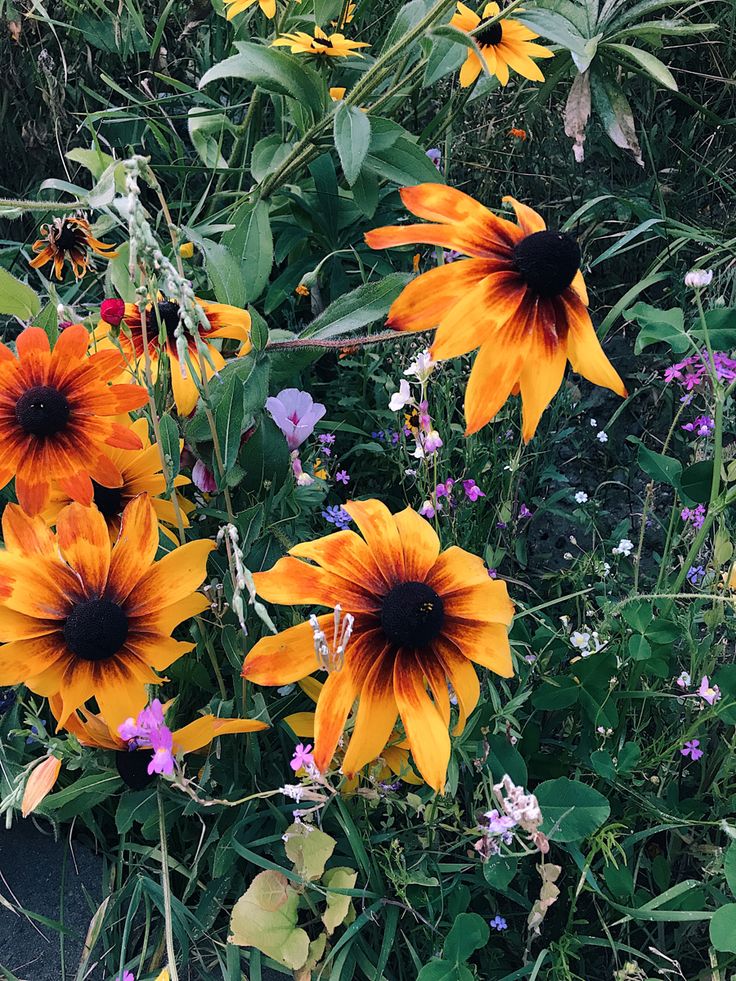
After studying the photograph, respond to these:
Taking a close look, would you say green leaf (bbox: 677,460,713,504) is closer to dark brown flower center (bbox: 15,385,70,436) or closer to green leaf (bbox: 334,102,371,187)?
green leaf (bbox: 334,102,371,187)

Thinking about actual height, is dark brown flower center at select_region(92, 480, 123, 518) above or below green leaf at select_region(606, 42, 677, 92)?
below

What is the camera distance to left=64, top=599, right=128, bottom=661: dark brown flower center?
2.93ft

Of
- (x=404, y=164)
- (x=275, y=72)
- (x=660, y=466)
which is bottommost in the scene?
(x=660, y=466)

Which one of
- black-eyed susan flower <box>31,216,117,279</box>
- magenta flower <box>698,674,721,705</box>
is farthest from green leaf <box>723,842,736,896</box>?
black-eyed susan flower <box>31,216,117,279</box>

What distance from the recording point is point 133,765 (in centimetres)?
102

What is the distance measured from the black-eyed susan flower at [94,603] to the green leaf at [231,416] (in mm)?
112

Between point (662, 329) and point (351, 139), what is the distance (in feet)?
1.55

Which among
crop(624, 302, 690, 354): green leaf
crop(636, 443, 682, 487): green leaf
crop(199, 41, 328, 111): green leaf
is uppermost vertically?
crop(199, 41, 328, 111): green leaf

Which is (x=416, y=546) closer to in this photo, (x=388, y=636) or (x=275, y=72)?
(x=388, y=636)

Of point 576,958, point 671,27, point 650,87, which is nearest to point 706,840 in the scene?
point 576,958

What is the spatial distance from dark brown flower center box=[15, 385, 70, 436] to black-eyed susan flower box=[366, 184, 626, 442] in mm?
371

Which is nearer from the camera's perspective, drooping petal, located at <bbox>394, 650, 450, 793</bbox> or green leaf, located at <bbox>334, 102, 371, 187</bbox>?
drooping petal, located at <bbox>394, 650, 450, 793</bbox>

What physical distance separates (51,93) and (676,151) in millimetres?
1383

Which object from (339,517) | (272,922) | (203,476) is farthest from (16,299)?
(272,922)
